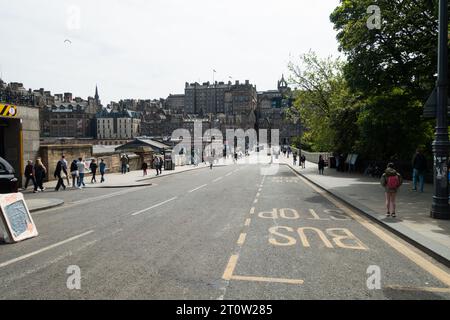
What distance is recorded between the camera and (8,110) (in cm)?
1878

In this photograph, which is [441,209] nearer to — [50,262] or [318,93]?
[50,262]

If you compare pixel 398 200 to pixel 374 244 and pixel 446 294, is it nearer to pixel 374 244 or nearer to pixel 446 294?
pixel 374 244

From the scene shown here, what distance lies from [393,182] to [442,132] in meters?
2.06

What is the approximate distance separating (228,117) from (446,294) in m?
174

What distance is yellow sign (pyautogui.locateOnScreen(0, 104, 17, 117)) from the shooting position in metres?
18.3

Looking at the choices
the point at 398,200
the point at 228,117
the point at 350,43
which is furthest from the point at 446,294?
the point at 228,117

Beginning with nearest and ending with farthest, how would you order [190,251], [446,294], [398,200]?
[446,294] → [190,251] → [398,200]

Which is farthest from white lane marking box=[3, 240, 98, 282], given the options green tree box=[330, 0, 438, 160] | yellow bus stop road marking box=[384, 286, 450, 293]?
green tree box=[330, 0, 438, 160]

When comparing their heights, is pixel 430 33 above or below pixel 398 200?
Answer: above

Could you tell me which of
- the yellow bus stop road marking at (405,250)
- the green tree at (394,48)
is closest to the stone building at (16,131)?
the yellow bus stop road marking at (405,250)

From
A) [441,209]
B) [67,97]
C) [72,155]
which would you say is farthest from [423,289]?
[67,97]

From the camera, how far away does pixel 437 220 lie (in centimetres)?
998

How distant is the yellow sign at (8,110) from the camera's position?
18305 mm

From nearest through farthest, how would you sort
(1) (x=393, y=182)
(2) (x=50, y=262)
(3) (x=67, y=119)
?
1. (2) (x=50, y=262)
2. (1) (x=393, y=182)
3. (3) (x=67, y=119)
